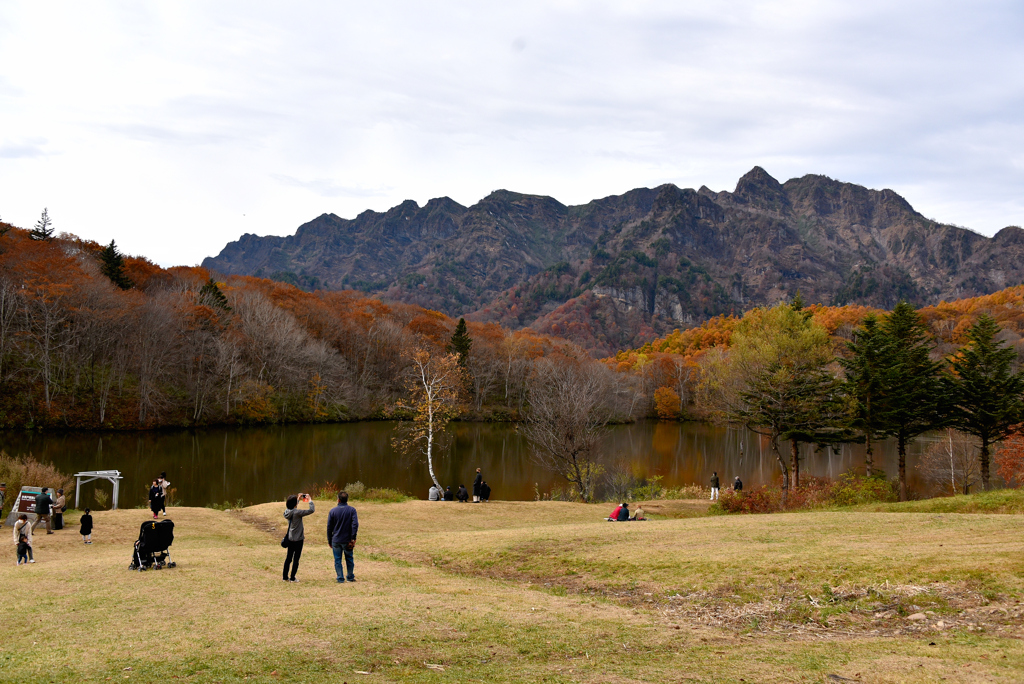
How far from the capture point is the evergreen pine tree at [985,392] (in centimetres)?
3162

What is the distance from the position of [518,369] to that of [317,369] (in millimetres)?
31738

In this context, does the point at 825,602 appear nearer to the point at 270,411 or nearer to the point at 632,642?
the point at 632,642

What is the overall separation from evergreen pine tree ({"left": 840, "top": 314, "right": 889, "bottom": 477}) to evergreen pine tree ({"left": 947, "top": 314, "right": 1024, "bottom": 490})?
3.66m

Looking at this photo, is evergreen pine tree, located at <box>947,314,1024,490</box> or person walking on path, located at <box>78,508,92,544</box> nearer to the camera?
person walking on path, located at <box>78,508,92,544</box>

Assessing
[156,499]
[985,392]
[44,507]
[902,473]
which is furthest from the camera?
[985,392]

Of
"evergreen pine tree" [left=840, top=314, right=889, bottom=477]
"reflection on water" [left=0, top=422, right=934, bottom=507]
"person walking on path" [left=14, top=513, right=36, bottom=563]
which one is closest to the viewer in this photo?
"person walking on path" [left=14, top=513, right=36, bottom=563]

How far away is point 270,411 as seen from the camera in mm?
70312

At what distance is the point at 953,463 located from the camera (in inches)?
1597

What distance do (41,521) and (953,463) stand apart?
1971 inches

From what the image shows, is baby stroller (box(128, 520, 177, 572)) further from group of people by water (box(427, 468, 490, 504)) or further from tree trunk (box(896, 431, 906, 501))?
tree trunk (box(896, 431, 906, 501))

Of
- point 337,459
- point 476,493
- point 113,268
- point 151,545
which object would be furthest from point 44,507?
point 113,268

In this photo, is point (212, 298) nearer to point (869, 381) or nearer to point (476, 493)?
point (476, 493)

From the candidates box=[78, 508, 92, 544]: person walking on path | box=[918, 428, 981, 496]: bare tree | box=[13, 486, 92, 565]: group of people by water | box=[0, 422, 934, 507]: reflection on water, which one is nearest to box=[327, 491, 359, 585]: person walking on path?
box=[13, 486, 92, 565]: group of people by water

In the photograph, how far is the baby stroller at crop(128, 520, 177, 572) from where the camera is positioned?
13.1m
